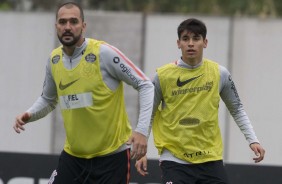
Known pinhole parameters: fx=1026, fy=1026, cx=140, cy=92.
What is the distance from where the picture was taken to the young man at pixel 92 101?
753 centimetres

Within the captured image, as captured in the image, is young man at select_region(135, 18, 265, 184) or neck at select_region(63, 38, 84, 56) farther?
young man at select_region(135, 18, 265, 184)

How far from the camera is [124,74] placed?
750 cm

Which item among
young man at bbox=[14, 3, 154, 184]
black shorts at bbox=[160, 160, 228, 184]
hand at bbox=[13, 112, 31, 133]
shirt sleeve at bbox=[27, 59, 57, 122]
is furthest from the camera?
black shorts at bbox=[160, 160, 228, 184]

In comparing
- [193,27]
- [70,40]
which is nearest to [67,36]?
[70,40]

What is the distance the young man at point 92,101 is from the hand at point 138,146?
33 centimetres

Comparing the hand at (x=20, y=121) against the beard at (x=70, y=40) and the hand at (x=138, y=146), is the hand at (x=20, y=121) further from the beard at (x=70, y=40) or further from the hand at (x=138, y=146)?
the hand at (x=138, y=146)

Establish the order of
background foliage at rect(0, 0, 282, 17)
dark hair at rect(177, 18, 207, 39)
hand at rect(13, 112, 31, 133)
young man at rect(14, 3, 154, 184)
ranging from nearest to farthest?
1. young man at rect(14, 3, 154, 184)
2. hand at rect(13, 112, 31, 133)
3. dark hair at rect(177, 18, 207, 39)
4. background foliage at rect(0, 0, 282, 17)

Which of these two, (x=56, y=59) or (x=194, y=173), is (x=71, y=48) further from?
(x=194, y=173)

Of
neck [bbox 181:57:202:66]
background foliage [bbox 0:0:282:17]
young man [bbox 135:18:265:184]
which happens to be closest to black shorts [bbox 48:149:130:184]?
young man [bbox 135:18:265:184]

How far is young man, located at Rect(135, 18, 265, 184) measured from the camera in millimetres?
8234

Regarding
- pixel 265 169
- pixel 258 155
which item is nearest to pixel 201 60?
pixel 258 155

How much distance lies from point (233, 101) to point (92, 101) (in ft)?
4.83

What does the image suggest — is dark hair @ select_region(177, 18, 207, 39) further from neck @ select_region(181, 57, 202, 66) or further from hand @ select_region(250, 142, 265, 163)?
hand @ select_region(250, 142, 265, 163)

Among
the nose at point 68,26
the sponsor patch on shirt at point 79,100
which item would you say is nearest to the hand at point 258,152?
the sponsor patch on shirt at point 79,100
